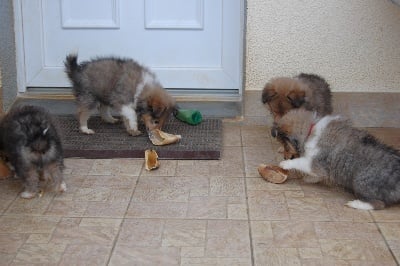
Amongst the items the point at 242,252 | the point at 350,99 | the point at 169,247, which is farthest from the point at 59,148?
the point at 350,99

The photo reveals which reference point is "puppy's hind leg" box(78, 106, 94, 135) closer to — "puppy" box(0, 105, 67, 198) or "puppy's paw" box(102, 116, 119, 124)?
"puppy's paw" box(102, 116, 119, 124)

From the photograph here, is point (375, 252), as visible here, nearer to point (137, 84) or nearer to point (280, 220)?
point (280, 220)

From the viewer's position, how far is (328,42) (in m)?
5.95

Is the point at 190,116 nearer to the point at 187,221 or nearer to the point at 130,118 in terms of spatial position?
Answer: the point at 130,118

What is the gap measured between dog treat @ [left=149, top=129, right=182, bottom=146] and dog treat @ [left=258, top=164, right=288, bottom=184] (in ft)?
3.19

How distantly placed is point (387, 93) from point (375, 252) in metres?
2.69

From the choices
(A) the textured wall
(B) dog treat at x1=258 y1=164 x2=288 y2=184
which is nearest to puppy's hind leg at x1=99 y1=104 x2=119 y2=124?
(A) the textured wall

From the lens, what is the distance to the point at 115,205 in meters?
4.34

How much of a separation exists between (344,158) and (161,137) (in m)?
1.71

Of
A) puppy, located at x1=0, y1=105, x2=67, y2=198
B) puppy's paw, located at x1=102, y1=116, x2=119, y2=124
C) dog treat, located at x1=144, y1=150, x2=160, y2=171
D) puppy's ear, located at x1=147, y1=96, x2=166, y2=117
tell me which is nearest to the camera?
puppy, located at x1=0, y1=105, x2=67, y2=198

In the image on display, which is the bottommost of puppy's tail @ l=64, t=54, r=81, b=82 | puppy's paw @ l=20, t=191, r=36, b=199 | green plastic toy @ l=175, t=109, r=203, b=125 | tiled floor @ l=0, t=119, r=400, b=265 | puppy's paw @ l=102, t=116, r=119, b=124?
tiled floor @ l=0, t=119, r=400, b=265

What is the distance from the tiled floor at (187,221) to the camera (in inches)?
144

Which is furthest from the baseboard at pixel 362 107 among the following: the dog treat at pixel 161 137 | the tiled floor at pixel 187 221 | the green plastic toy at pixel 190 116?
the tiled floor at pixel 187 221

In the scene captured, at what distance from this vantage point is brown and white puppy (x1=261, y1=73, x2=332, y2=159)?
525 cm
